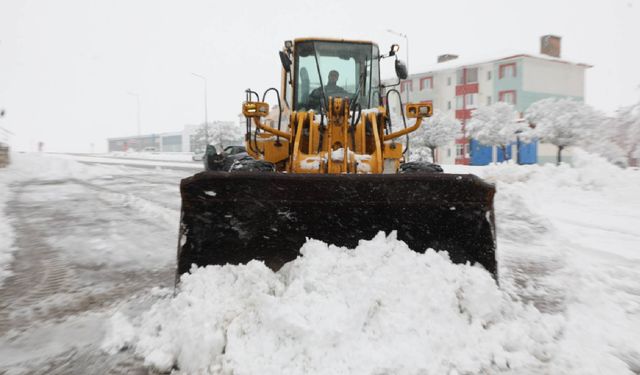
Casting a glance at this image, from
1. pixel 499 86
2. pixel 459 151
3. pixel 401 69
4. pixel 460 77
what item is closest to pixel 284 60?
pixel 401 69

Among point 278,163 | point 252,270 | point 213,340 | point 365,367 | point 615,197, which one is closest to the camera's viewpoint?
point 365,367

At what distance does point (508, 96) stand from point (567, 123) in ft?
51.0

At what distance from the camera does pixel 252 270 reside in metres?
3.55

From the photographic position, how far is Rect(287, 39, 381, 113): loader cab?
570 cm

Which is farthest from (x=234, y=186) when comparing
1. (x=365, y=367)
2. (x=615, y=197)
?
(x=615, y=197)

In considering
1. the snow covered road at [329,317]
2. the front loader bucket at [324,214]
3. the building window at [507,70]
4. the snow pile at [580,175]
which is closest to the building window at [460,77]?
the building window at [507,70]

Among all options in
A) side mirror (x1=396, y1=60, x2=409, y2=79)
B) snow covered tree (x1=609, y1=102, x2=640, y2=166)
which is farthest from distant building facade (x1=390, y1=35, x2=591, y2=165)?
side mirror (x1=396, y1=60, x2=409, y2=79)

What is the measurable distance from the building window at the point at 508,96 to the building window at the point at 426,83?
22.5ft

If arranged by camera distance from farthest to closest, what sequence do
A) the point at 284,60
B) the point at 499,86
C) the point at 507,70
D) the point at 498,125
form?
the point at 499,86 < the point at 507,70 < the point at 498,125 < the point at 284,60

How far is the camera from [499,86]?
42.0 metres

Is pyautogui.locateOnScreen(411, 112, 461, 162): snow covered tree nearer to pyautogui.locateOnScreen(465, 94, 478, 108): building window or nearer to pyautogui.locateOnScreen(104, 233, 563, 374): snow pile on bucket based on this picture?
pyautogui.locateOnScreen(465, 94, 478, 108): building window

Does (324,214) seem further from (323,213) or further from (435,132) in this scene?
(435,132)

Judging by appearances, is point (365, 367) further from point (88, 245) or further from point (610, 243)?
point (610, 243)

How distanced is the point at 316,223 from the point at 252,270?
0.58m
